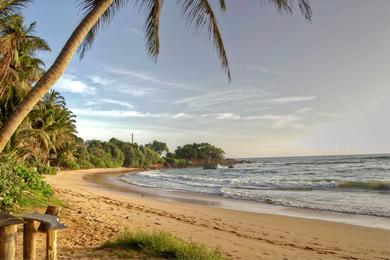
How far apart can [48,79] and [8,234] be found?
181 centimetres

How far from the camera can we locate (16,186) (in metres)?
9.92

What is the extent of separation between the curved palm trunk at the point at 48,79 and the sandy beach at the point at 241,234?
2.81 m

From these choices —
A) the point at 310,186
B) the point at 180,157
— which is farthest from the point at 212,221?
the point at 180,157

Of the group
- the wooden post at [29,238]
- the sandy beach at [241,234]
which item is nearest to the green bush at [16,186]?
the sandy beach at [241,234]

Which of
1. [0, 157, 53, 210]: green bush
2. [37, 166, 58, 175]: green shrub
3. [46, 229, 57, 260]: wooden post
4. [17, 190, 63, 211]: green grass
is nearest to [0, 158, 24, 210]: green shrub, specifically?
[0, 157, 53, 210]: green bush

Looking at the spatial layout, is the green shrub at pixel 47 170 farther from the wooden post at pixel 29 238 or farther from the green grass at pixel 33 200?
the wooden post at pixel 29 238

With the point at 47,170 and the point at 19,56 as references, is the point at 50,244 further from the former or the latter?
the point at 47,170

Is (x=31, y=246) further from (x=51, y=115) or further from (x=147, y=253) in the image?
(x=51, y=115)

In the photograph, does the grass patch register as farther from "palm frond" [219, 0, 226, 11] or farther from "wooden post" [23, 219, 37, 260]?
"palm frond" [219, 0, 226, 11]

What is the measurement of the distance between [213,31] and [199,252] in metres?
3.43

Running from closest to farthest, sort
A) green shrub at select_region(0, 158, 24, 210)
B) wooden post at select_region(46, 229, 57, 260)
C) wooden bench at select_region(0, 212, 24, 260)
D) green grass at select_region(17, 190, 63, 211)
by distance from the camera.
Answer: wooden bench at select_region(0, 212, 24, 260)
wooden post at select_region(46, 229, 57, 260)
green shrub at select_region(0, 158, 24, 210)
green grass at select_region(17, 190, 63, 211)

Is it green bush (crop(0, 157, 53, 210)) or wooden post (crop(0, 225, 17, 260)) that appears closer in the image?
wooden post (crop(0, 225, 17, 260))

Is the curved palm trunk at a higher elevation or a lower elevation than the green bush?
higher

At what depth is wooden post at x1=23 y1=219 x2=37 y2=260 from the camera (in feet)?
16.7
